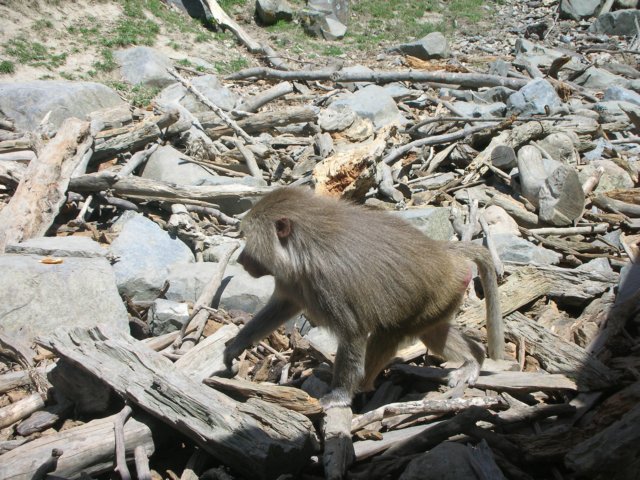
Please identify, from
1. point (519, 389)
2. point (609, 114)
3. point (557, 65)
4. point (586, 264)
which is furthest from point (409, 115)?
point (519, 389)

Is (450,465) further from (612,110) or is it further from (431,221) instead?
(612,110)

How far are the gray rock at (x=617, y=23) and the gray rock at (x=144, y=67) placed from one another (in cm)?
1547

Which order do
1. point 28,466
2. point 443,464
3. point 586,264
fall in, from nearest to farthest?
point 443,464 → point 28,466 → point 586,264

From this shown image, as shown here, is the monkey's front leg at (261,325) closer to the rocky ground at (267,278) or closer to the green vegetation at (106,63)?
the rocky ground at (267,278)

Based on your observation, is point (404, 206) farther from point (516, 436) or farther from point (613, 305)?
point (516, 436)

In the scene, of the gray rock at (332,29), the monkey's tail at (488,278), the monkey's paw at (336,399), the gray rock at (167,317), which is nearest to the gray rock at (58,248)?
the gray rock at (167,317)

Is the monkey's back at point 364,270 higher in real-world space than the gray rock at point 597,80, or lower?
lower

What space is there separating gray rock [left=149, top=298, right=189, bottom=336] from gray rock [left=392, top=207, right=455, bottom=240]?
8.10 ft

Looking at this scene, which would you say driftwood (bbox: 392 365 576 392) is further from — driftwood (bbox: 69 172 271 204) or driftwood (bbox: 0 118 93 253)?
driftwood (bbox: 0 118 93 253)

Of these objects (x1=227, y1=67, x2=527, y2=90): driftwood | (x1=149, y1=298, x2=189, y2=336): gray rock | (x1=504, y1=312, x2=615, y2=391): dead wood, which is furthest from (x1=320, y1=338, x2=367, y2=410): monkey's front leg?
(x1=227, y1=67, x2=527, y2=90): driftwood

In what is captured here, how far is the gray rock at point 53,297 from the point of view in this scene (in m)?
5.07

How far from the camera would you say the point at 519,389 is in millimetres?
4340

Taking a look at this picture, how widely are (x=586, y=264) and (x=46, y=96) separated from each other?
815 cm

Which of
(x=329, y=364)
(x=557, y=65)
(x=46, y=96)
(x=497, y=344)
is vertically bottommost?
(x=329, y=364)
